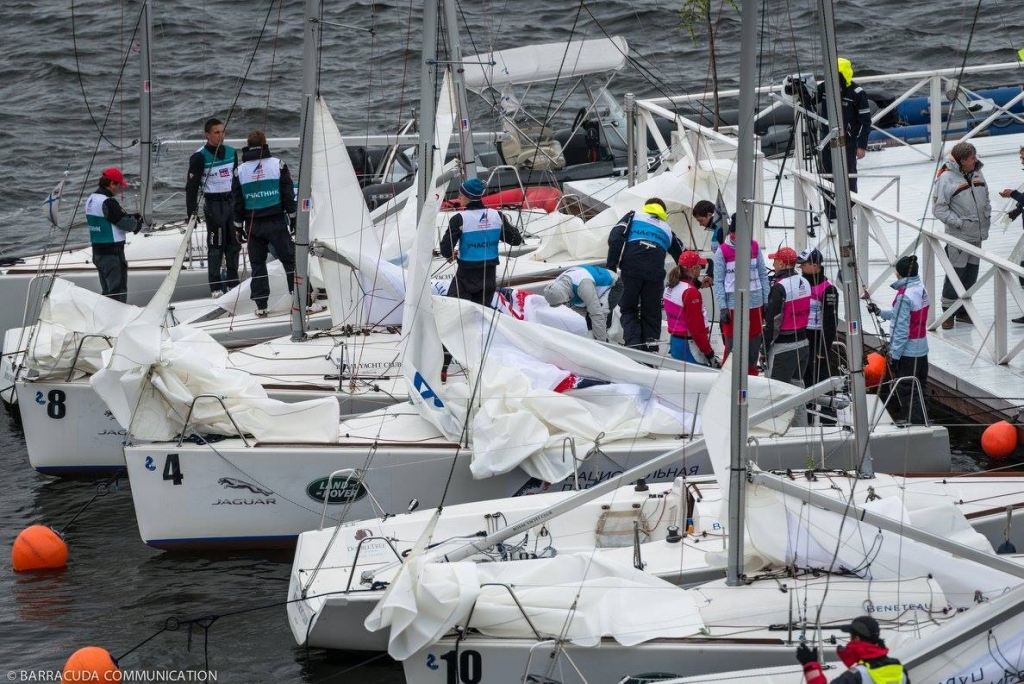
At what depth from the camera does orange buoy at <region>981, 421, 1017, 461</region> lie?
36.1 feet

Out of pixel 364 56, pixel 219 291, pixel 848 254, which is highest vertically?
pixel 364 56

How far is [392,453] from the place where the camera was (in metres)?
9.90

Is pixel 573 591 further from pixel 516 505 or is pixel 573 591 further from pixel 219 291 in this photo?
pixel 219 291

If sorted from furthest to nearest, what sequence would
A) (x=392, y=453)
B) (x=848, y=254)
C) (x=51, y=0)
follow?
(x=51, y=0), (x=392, y=453), (x=848, y=254)

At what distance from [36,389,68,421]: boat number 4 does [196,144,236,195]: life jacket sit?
3.37m

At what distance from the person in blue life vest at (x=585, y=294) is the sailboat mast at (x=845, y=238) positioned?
3.24 metres

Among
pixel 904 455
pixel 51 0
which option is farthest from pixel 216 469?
pixel 51 0

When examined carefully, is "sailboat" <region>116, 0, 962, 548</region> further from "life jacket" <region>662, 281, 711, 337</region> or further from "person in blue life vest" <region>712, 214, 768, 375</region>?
"life jacket" <region>662, 281, 711, 337</region>

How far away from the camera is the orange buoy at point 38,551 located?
33.1 feet

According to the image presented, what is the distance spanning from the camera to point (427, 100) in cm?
1163

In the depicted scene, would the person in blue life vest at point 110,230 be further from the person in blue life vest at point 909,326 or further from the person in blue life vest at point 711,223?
the person in blue life vest at point 909,326

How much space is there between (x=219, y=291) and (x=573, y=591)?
25.9 ft

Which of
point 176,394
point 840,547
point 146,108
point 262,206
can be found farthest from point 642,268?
point 146,108

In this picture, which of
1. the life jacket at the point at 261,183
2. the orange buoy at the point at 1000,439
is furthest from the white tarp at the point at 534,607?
the life jacket at the point at 261,183
